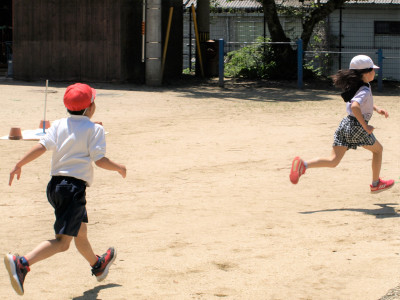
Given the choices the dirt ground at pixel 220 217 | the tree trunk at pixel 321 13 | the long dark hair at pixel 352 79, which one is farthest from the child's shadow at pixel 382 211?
the tree trunk at pixel 321 13

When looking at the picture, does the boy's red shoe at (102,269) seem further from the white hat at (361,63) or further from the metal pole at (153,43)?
the metal pole at (153,43)

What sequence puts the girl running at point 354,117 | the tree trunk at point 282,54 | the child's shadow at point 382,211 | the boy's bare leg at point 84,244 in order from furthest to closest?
the tree trunk at point 282,54 → the girl running at point 354,117 → the child's shadow at point 382,211 → the boy's bare leg at point 84,244

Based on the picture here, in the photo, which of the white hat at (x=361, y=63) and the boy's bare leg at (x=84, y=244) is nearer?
the boy's bare leg at (x=84, y=244)

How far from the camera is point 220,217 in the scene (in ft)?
23.3

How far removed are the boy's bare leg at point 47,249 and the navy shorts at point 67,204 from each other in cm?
8

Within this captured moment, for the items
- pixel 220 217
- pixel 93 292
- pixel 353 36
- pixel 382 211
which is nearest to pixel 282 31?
pixel 353 36

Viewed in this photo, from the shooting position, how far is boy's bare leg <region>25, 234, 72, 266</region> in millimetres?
4797

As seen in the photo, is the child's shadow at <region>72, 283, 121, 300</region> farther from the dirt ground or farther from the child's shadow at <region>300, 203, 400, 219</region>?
the child's shadow at <region>300, 203, 400, 219</region>

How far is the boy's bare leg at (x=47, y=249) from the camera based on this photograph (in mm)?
4797

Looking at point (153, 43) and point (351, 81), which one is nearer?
point (351, 81)

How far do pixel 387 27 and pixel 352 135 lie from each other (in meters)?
22.2

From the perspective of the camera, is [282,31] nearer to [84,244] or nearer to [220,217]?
[220,217]

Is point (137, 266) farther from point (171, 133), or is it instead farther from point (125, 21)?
point (125, 21)

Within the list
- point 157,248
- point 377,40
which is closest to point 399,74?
point 377,40
